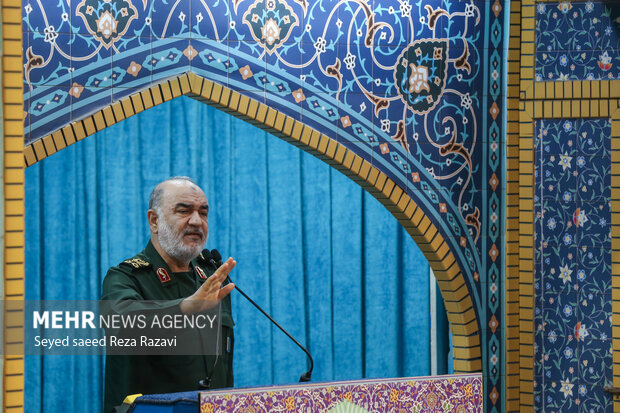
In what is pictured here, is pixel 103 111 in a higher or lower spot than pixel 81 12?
lower

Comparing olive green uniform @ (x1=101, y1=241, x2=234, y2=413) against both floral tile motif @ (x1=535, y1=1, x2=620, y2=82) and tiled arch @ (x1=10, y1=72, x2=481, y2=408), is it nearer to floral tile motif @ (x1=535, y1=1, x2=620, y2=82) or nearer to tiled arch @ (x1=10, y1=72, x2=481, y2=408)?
tiled arch @ (x1=10, y1=72, x2=481, y2=408)

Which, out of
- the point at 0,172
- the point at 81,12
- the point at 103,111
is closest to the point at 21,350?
the point at 0,172

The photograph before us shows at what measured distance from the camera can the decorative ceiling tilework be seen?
4.56 meters

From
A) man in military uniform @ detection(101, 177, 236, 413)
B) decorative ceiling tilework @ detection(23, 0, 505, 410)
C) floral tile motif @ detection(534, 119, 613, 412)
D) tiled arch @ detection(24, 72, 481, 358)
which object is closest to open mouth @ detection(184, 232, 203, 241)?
man in military uniform @ detection(101, 177, 236, 413)

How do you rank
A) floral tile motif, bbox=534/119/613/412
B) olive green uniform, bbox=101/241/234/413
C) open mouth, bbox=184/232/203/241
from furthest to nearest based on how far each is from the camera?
floral tile motif, bbox=534/119/613/412 < open mouth, bbox=184/232/203/241 < olive green uniform, bbox=101/241/234/413

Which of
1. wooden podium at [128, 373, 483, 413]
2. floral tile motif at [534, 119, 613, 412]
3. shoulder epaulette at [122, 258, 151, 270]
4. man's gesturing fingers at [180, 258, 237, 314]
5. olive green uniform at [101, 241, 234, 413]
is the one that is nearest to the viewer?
wooden podium at [128, 373, 483, 413]

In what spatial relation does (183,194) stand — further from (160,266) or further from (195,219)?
(160,266)

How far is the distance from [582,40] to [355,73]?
120 centimetres

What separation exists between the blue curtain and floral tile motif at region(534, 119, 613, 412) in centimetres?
216

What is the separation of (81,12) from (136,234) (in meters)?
2.41

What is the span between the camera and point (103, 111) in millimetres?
4582

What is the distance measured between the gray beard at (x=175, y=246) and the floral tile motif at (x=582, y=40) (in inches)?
82.7

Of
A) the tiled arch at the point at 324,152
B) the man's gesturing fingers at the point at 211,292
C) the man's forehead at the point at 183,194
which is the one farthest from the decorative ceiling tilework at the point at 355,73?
the man's gesturing fingers at the point at 211,292

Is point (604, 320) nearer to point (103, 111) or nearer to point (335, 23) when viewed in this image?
point (335, 23)
